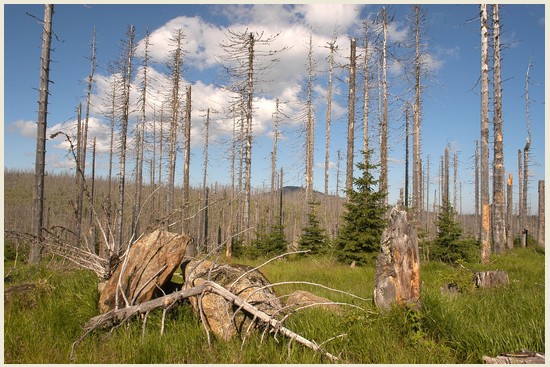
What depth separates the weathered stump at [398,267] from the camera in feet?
13.5

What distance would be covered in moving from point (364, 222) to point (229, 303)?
8.53 m

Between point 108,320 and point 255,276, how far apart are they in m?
1.95

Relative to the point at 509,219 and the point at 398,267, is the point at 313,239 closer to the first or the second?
the point at 398,267

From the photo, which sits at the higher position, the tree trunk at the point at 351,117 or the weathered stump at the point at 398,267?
the tree trunk at the point at 351,117

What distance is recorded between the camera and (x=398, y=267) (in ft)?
13.8

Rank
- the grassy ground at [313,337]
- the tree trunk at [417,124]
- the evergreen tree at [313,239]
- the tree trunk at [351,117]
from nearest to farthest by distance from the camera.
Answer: the grassy ground at [313,337]
the evergreen tree at [313,239]
the tree trunk at [351,117]
the tree trunk at [417,124]

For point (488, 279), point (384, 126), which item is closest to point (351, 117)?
point (384, 126)

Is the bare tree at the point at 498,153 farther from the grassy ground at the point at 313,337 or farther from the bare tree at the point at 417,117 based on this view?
the grassy ground at the point at 313,337

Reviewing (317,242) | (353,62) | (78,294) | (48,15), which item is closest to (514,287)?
(78,294)

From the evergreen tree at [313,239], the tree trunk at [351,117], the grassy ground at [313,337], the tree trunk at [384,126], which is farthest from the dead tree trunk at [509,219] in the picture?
the grassy ground at [313,337]

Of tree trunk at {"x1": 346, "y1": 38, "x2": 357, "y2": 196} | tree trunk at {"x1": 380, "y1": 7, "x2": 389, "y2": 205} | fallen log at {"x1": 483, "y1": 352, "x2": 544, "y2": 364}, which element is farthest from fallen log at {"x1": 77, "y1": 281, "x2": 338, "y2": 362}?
tree trunk at {"x1": 380, "y1": 7, "x2": 389, "y2": 205}

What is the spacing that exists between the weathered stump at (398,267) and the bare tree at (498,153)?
1234cm

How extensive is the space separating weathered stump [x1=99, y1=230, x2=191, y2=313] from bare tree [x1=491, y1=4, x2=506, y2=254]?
45.0 ft

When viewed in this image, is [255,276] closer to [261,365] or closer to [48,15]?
[261,365]
